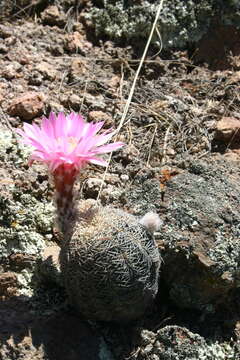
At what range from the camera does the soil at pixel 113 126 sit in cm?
268

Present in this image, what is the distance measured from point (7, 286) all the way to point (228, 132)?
5.67ft

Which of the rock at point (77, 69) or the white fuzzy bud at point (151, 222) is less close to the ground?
the rock at point (77, 69)

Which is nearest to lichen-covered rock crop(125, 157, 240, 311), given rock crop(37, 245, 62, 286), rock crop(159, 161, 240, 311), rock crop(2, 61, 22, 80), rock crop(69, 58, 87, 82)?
rock crop(159, 161, 240, 311)

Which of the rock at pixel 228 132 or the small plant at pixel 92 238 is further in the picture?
the rock at pixel 228 132

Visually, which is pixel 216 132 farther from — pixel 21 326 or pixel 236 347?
pixel 21 326

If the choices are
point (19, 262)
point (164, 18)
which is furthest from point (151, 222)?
point (164, 18)

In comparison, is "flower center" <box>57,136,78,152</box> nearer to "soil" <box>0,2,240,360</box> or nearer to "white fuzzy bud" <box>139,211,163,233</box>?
"white fuzzy bud" <box>139,211,163,233</box>

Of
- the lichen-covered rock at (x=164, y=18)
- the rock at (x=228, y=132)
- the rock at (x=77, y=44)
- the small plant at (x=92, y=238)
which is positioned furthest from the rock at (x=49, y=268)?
the lichen-covered rock at (x=164, y=18)

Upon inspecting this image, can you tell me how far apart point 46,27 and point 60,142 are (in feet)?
6.86

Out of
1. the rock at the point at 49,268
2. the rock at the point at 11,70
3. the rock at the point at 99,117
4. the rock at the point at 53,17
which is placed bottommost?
the rock at the point at 49,268

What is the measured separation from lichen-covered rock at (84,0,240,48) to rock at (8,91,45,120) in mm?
1008

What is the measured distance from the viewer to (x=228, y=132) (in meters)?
3.59

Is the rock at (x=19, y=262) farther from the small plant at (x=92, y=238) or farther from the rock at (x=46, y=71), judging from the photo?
the rock at (x=46, y=71)

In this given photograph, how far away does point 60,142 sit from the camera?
2457 mm
